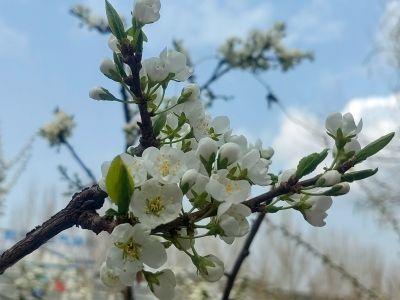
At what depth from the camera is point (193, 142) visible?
0.41m

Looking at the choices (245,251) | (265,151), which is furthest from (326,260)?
(265,151)

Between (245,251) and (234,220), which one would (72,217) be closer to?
(234,220)

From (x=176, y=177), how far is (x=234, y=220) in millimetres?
39

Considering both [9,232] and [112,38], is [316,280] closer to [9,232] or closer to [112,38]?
[9,232]

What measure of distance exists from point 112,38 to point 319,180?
151 mm

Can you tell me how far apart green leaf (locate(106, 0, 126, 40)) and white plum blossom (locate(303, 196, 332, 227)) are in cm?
14

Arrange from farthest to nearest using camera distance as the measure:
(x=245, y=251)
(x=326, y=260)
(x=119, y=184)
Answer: (x=326, y=260)
(x=245, y=251)
(x=119, y=184)

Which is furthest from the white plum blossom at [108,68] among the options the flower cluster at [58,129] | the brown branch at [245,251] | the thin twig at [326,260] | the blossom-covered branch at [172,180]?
the flower cluster at [58,129]

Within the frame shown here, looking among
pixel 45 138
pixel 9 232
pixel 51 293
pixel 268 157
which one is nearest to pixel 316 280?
pixel 9 232

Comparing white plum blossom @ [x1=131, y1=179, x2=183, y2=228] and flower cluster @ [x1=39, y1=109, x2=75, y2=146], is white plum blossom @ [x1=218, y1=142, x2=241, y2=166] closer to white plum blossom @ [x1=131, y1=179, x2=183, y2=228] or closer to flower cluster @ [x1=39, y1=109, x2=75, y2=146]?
white plum blossom @ [x1=131, y1=179, x2=183, y2=228]

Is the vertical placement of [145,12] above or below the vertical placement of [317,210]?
above

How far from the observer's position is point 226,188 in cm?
35

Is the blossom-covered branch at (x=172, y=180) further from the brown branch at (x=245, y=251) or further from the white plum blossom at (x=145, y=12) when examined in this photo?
the brown branch at (x=245, y=251)

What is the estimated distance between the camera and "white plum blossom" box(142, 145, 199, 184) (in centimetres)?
35
